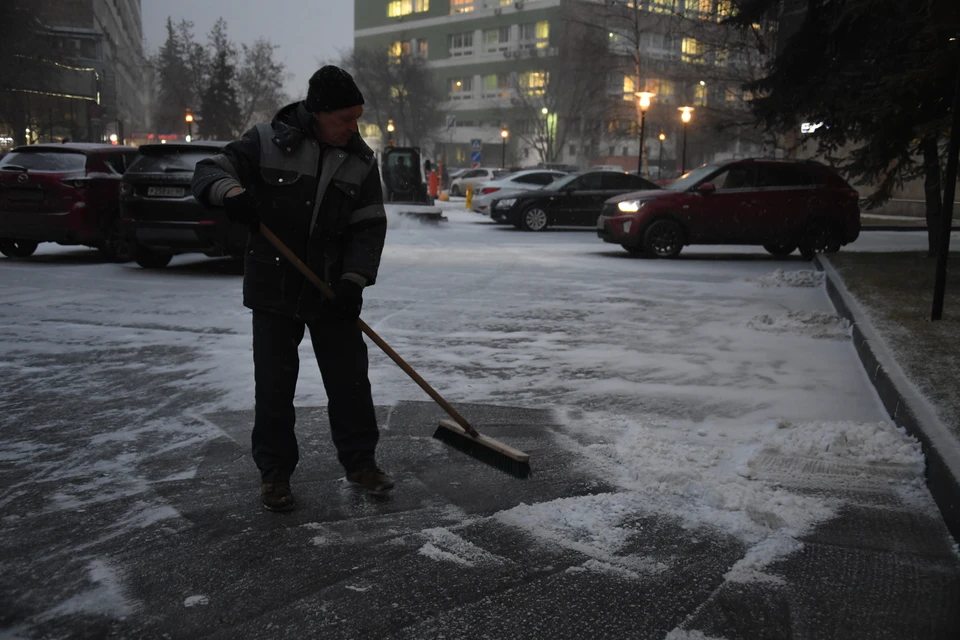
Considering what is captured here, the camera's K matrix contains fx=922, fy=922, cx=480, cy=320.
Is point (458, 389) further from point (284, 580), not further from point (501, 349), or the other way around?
point (284, 580)

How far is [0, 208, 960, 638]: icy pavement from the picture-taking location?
9.68ft

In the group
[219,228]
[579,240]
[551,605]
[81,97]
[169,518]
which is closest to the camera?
[551,605]

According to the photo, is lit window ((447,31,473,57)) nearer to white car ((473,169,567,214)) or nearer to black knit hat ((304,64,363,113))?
white car ((473,169,567,214))

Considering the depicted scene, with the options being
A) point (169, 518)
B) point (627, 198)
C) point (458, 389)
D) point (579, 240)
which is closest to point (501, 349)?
point (458, 389)

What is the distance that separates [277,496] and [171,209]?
28.1 feet

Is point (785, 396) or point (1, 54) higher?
point (1, 54)

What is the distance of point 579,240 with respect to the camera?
20188 millimetres

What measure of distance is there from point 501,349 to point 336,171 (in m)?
3.76

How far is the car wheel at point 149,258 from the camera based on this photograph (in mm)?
12602

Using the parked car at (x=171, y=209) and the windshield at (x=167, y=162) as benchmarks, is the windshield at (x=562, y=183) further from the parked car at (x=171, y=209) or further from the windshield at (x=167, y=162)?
the windshield at (x=167, y=162)

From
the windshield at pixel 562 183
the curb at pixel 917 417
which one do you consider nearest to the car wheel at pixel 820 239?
the windshield at pixel 562 183

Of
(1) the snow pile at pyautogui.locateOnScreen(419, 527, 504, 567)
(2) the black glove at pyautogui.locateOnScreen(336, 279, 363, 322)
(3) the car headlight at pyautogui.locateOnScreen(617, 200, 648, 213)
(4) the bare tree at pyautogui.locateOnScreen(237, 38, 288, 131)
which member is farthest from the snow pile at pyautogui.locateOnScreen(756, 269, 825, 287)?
(4) the bare tree at pyautogui.locateOnScreen(237, 38, 288, 131)

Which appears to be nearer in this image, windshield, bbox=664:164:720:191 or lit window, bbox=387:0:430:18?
windshield, bbox=664:164:720:191

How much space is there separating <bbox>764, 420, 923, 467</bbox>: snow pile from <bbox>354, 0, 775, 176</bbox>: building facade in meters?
40.1
